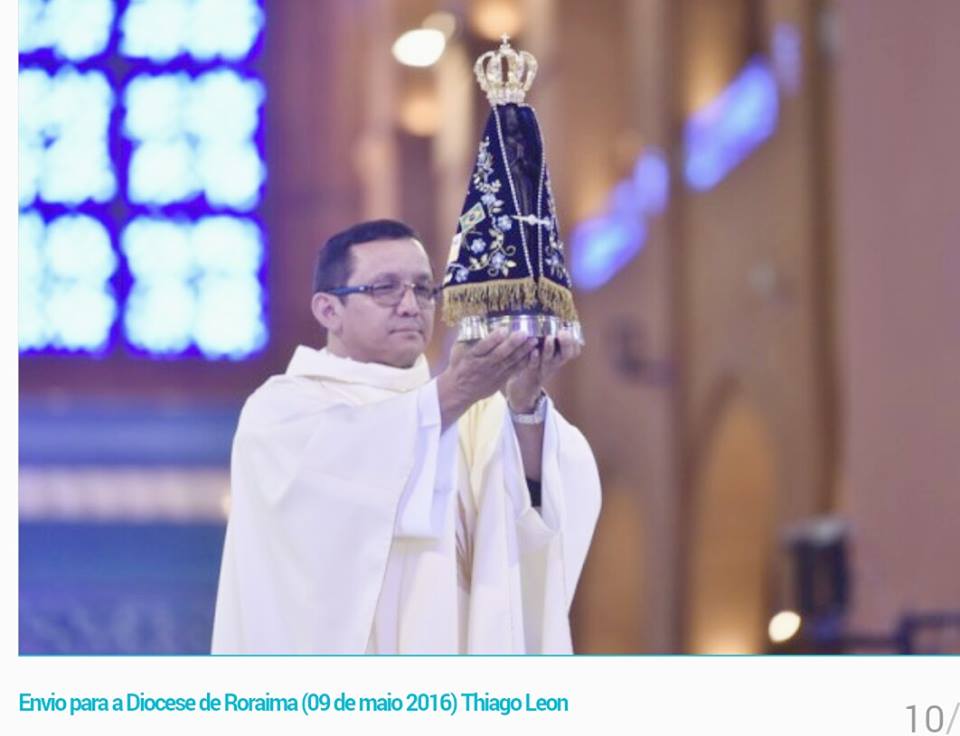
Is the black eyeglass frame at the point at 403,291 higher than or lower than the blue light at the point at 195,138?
lower

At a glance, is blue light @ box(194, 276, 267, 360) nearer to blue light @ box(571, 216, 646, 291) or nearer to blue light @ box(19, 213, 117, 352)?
blue light @ box(19, 213, 117, 352)

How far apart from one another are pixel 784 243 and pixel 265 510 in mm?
7913

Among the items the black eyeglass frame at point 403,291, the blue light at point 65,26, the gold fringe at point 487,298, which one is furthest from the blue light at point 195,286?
the gold fringe at point 487,298

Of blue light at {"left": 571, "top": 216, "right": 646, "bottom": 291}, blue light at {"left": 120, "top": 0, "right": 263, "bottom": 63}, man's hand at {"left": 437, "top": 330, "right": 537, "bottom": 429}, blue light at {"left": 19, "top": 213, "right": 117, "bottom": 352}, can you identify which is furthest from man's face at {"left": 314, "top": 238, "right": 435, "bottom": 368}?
blue light at {"left": 571, "top": 216, "right": 646, "bottom": 291}

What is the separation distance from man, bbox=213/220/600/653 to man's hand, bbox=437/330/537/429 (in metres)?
0.01

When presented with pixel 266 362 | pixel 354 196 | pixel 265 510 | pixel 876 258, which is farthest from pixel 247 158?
pixel 265 510

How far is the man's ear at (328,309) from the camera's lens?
18.1ft

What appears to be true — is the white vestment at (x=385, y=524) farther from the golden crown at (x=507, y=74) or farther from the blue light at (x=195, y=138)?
the blue light at (x=195, y=138)

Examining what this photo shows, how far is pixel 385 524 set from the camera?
532 cm

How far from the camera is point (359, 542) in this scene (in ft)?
17.5

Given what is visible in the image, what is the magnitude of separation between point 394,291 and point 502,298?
0.35m

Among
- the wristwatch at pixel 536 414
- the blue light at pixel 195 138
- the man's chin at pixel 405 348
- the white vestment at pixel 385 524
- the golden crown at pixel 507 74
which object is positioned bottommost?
the white vestment at pixel 385 524
